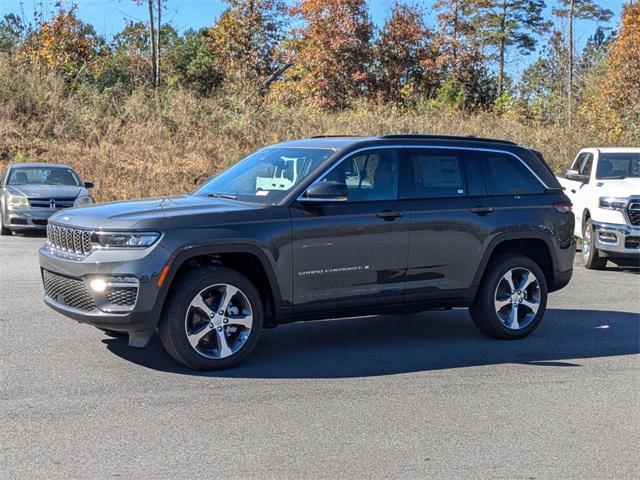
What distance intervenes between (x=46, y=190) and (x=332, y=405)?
13.3 meters

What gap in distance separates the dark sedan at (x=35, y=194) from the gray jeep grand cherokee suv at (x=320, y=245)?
A: 10349mm

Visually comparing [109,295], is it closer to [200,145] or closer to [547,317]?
[547,317]

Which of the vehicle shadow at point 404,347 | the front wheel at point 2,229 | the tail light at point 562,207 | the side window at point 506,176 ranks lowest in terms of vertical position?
Result: the vehicle shadow at point 404,347

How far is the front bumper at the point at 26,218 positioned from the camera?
17.4m

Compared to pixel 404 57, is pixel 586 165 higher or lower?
lower

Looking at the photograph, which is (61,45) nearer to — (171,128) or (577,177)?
(171,128)

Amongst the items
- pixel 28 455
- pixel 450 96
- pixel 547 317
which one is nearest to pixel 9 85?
pixel 450 96

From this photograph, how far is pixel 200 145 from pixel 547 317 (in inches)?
725

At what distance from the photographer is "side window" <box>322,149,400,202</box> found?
298 inches

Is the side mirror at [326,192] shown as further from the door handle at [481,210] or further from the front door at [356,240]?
the door handle at [481,210]

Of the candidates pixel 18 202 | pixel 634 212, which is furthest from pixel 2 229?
pixel 634 212

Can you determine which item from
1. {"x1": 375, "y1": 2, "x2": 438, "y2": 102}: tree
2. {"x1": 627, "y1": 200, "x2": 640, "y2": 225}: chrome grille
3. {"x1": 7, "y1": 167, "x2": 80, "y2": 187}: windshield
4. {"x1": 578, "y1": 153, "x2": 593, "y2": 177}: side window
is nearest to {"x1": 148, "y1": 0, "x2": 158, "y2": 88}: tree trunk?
{"x1": 375, "y1": 2, "x2": 438, "y2": 102}: tree

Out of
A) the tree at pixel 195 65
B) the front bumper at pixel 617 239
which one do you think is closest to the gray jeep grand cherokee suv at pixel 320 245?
the front bumper at pixel 617 239

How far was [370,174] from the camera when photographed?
7734 mm
